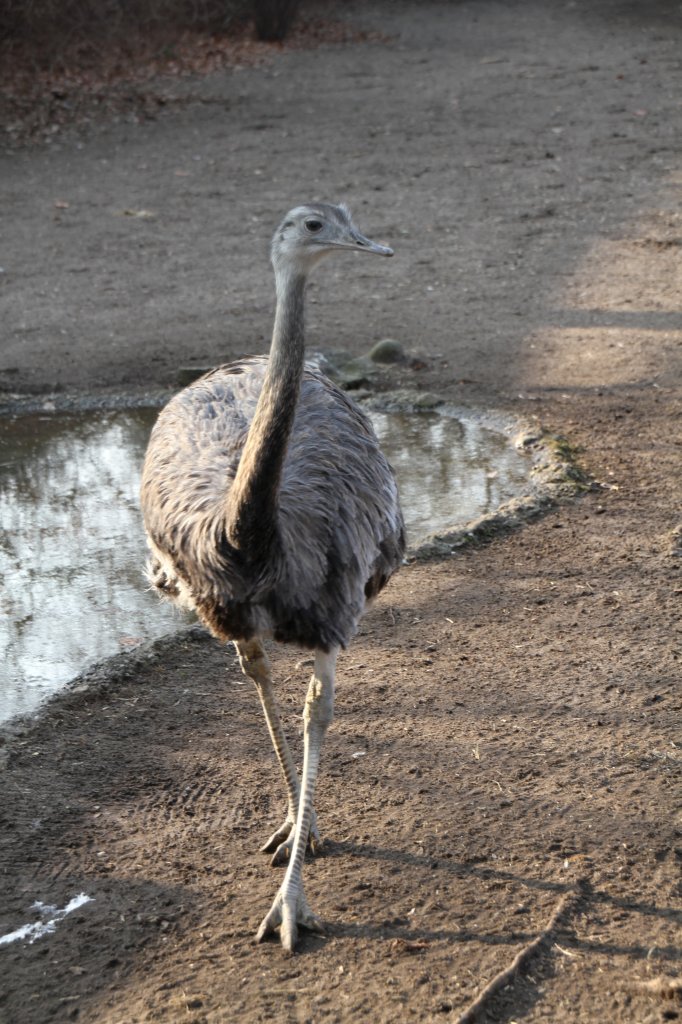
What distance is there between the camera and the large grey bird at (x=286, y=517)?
138 inches

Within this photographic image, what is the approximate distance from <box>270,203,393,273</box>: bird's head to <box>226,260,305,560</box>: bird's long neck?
4cm

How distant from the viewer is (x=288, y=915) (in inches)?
144

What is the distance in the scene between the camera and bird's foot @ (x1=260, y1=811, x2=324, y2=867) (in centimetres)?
405

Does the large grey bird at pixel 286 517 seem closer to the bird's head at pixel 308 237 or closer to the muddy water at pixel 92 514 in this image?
the bird's head at pixel 308 237

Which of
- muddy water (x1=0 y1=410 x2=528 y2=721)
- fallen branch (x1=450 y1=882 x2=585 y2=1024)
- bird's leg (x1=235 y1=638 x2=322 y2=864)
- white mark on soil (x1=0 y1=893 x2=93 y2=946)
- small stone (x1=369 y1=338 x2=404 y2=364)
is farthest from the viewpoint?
small stone (x1=369 y1=338 x2=404 y2=364)

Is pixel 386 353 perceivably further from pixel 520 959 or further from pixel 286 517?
pixel 520 959

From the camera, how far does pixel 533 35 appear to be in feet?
61.8

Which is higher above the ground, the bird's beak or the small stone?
the bird's beak

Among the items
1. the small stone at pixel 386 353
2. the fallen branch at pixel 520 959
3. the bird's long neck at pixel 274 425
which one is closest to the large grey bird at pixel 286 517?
the bird's long neck at pixel 274 425

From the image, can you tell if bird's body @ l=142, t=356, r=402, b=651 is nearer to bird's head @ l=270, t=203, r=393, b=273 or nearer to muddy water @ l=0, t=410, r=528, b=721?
bird's head @ l=270, t=203, r=393, b=273

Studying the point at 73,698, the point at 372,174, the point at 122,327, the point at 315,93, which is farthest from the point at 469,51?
the point at 73,698

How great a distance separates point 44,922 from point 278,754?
84 centimetres

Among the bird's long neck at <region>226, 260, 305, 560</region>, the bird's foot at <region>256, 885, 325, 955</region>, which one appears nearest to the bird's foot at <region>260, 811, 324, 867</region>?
the bird's foot at <region>256, 885, 325, 955</region>

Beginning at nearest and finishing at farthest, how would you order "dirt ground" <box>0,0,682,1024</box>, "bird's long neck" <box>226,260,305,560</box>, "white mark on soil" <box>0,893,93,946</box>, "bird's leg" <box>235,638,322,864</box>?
"bird's long neck" <box>226,260,305,560</box>
"dirt ground" <box>0,0,682,1024</box>
"white mark on soil" <box>0,893,93,946</box>
"bird's leg" <box>235,638,322,864</box>
